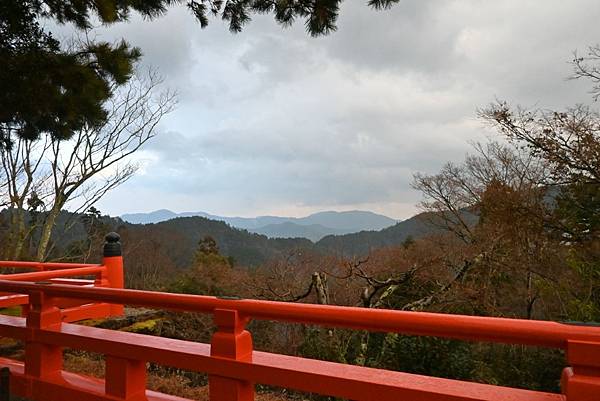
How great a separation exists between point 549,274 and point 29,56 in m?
11.7

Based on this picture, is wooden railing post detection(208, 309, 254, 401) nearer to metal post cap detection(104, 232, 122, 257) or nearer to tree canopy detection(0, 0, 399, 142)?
tree canopy detection(0, 0, 399, 142)

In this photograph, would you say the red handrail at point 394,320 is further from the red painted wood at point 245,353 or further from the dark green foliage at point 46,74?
the dark green foliage at point 46,74

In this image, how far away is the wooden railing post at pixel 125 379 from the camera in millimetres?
2092

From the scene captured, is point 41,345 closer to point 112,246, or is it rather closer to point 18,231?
point 112,246

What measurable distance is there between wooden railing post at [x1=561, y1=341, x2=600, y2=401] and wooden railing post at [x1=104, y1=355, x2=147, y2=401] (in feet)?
5.92

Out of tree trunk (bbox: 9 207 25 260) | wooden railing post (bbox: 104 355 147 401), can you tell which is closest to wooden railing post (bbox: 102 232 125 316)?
wooden railing post (bbox: 104 355 147 401)

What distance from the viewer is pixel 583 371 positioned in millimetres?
1145

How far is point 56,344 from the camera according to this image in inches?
94.0

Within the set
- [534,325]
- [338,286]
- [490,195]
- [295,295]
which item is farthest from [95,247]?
[534,325]

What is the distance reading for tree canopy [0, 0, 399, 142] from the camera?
3.13 meters

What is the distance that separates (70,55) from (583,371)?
379cm

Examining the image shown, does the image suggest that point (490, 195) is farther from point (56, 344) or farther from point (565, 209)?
point (56, 344)

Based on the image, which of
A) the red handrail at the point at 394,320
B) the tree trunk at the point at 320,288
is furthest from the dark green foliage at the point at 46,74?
the tree trunk at the point at 320,288

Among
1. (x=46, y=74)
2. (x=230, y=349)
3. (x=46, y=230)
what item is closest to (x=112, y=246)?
(x=46, y=74)
